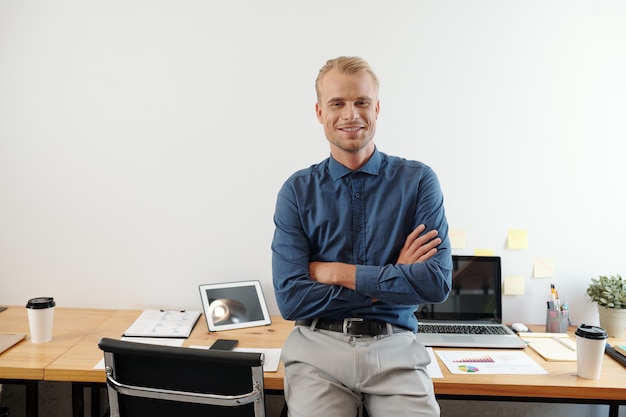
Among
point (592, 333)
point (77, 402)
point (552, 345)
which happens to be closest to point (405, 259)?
point (592, 333)

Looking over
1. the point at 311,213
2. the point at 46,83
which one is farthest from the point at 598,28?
the point at 46,83

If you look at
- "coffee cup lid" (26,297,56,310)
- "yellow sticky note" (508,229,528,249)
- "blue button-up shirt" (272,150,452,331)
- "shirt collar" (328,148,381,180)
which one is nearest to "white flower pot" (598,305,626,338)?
"yellow sticky note" (508,229,528,249)

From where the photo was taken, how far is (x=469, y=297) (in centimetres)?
222

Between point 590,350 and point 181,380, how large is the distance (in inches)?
52.3

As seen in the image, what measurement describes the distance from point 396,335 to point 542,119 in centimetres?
129

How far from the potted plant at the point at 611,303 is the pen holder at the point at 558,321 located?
0.15 meters

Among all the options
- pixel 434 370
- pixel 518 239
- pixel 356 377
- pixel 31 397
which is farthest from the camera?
pixel 518 239

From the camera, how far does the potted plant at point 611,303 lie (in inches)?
84.0

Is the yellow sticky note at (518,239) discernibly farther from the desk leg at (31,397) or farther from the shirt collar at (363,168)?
the desk leg at (31,397)

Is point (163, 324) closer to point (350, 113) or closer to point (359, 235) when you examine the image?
point (359, 235)

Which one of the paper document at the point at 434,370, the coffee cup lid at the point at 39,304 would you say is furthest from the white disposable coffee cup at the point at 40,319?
the paper document at the point at 434,370

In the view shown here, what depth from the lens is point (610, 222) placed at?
230 cm

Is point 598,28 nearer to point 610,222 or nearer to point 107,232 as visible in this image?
point 610,222

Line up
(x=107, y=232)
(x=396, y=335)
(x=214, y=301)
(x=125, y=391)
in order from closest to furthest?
(x=125, y=391)
(x=396, y=335)
(x=214, y=301)
(x=107, y=232)
